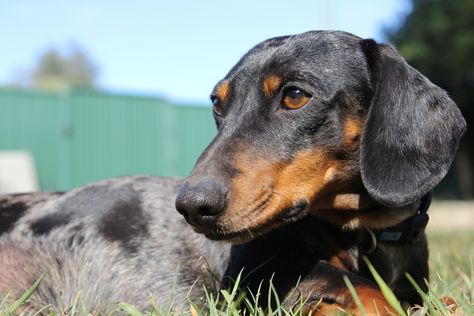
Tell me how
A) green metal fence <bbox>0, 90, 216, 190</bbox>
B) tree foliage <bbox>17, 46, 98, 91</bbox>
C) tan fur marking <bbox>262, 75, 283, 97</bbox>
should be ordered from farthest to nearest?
tree foliage <bbox>17, 46, 98, 91</bbox> < green metal fence <bbox>0, 90, 216, 190</bbox> < tan fur marking <bbox>262, 75, 283, 97</bbox>

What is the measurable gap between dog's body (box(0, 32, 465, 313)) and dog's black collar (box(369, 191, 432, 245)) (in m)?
0.02

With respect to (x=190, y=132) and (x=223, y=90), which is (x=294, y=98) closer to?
(x=223, y=90)

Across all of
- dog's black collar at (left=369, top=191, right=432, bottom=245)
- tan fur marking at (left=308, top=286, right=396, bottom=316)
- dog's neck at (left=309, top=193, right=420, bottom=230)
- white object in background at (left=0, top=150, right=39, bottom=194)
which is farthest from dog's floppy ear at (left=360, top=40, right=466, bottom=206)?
white object in background at (left=0, top=150, right=39, bottom=194)

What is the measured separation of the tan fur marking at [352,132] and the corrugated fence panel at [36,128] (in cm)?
1459

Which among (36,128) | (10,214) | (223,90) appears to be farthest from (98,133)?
(223,90)

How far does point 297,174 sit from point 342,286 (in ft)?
1.73

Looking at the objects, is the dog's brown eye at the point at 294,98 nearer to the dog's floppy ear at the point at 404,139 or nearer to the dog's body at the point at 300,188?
the dog's body at the point at 300,188

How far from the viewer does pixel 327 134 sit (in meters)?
3.05

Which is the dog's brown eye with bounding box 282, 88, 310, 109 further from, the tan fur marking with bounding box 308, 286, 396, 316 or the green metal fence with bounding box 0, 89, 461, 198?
the green metal fence with bounding box 0, 89, 461, 198

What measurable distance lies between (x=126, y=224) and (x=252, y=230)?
1240mm

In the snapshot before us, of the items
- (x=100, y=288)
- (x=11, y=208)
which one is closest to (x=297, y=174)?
(x=100, y=288)

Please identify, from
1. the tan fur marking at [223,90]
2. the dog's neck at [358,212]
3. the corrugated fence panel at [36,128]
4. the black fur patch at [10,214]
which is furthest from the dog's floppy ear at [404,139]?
the corrugated fence panel at [36,128]

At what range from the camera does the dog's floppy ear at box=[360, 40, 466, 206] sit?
302cm

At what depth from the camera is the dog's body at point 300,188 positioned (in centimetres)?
280
